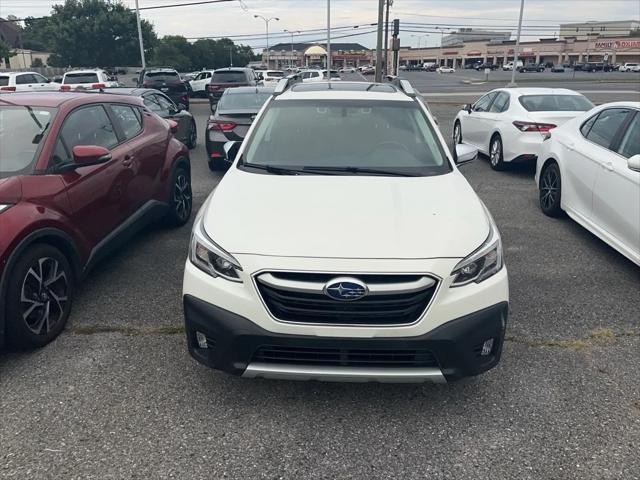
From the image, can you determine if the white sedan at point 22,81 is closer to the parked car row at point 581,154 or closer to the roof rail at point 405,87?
the parked car row at point 581,154

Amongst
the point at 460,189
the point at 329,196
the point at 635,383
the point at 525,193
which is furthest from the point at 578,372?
the point at 525,193

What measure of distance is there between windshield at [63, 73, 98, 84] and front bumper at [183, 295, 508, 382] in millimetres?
21428

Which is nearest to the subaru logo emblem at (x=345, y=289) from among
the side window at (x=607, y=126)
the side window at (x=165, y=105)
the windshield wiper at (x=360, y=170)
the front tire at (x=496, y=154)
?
the windshield wiper at (x=360, y=170)

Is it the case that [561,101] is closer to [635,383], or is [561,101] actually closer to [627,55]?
[635,383]

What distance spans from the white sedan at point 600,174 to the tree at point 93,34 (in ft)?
153

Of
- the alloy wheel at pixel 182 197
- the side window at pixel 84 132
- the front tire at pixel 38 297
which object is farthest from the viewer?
the alloy wheel at pixel 182 197

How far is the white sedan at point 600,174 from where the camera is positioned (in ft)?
15.6

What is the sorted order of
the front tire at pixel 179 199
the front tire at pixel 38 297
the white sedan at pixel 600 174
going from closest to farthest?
1. the front tire at pixel 38 297
2. the white sedan at pixel 600 174
3. the front tire at pixel 179 199

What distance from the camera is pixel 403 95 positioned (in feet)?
15.6

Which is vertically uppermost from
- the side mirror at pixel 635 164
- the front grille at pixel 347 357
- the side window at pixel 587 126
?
the side window at pixel 587 126

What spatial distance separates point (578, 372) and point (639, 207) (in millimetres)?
1900

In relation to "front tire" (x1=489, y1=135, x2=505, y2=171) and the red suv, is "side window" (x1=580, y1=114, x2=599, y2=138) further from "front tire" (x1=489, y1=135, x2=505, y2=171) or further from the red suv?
the red suv

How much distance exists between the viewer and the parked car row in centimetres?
487

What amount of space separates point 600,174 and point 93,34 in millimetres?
48094
